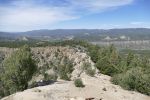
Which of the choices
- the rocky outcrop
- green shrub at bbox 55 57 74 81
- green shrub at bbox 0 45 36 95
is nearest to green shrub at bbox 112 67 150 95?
the rocky outcrop

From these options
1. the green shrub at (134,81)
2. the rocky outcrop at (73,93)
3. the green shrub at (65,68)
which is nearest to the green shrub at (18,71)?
the rocky outcrop at (73,93)

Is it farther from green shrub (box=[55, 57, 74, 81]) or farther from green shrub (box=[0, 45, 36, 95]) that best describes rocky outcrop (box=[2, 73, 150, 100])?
green shrub (box=[55, 57, 74, 81])

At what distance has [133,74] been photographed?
3017 inches

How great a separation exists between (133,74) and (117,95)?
16.5 meters

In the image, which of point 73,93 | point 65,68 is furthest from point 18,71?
point 65,68

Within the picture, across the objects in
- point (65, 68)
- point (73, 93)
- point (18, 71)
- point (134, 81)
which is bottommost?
point (65, 68)

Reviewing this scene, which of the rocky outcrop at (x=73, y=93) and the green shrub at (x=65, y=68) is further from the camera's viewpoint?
the green shrub at (x=65, y=68)

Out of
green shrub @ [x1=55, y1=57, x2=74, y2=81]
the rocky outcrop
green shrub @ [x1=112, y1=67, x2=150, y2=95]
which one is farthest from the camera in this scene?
green shrub @ [x1=55, y1=57, x2=74, y2=81]

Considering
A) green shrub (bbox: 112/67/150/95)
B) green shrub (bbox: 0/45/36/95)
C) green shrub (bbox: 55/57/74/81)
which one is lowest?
green shrub (bbox: 55/57/74/81)

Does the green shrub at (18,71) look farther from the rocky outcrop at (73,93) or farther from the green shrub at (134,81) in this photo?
the green shrub at (134,81)

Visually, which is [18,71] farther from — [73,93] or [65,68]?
[65,68]

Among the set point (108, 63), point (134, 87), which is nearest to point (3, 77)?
point (134, 87)

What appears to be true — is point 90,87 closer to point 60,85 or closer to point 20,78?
point 60,85

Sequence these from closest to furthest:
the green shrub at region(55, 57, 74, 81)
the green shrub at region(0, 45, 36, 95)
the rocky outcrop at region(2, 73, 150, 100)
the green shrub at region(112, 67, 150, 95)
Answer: the rocky outcrop at region(2, 73, 150, 100) → the green shrub at region(0, 45, 36, 95) → the green shrub at region(112, 67, 150, 95) → the green shrub at region(55, 57, 74, 81)
